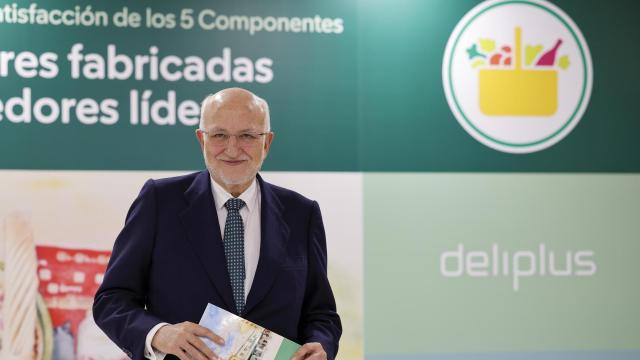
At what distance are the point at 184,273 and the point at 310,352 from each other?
0.38m

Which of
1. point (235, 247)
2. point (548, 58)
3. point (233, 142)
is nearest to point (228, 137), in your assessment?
point (233, 142)

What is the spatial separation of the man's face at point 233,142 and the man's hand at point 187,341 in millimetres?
423

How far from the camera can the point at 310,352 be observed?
1.90 meters

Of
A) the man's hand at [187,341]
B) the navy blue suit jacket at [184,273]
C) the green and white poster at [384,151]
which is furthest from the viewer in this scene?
the green and white poster at [384,151]

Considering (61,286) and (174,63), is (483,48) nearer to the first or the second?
(174,63)

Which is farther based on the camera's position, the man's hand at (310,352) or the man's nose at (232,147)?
the man's nose at (232,147)

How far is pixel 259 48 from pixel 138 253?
2.13 m

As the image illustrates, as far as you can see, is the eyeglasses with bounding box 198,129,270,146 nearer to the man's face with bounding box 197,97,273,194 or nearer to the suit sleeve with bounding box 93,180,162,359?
the man's face with bounding box 197,97,273,194

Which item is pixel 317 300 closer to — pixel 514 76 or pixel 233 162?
pixel 233 162

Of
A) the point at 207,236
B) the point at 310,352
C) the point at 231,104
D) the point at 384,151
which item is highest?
the point at 231,104

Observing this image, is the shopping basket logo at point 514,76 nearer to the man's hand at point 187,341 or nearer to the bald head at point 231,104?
the bald head at point 231,104

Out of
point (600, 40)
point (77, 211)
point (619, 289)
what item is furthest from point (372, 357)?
point (600, 40)

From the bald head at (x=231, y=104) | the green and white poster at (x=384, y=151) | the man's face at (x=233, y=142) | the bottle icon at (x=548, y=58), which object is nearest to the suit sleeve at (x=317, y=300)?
the man's face at (x=233, y=142)

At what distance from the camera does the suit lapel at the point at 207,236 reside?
1938mm
